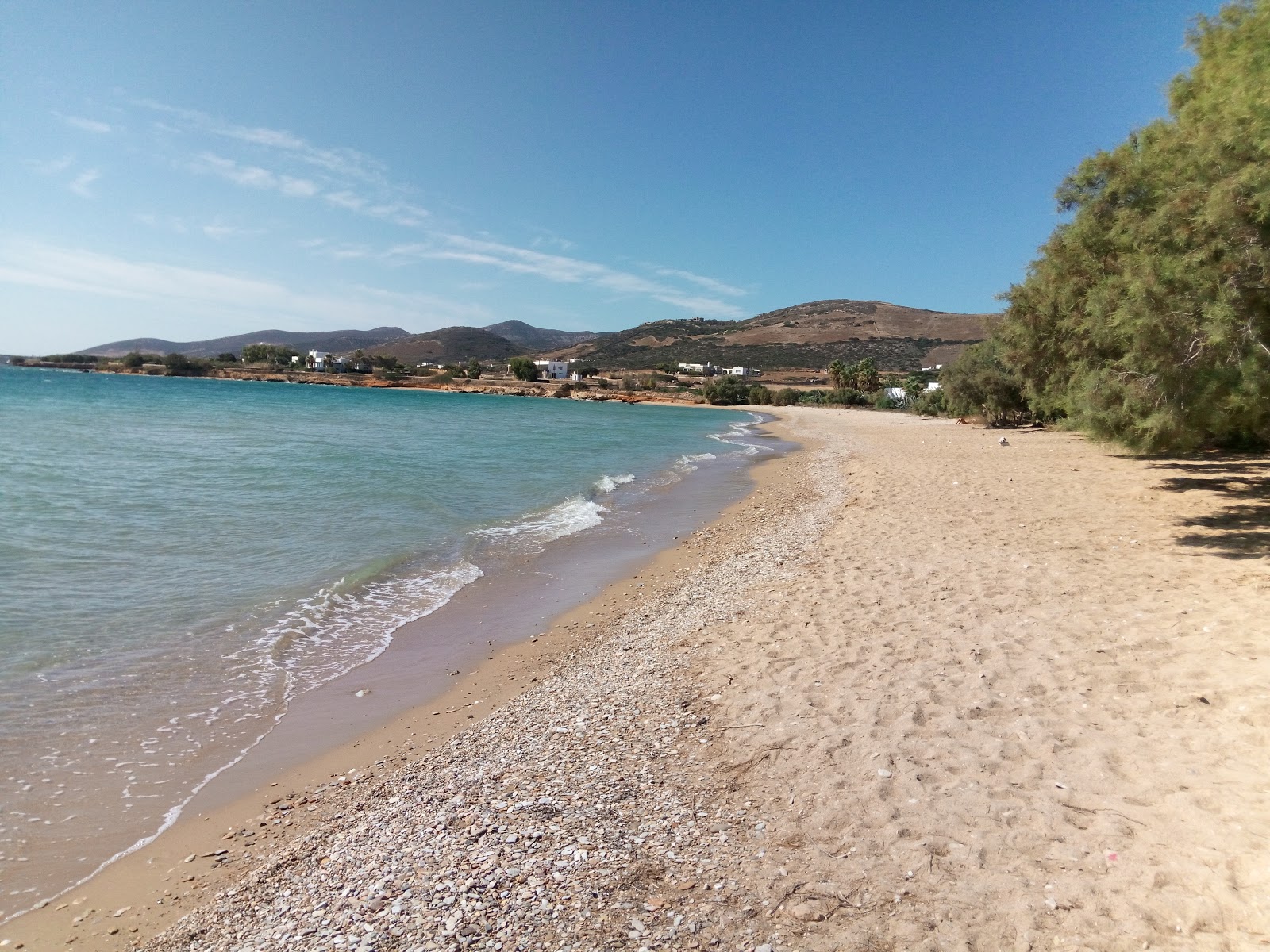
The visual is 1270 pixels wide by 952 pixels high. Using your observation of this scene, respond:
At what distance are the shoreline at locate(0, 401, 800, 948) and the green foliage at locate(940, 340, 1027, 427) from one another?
3359cm

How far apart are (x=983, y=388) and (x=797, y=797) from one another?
125ft

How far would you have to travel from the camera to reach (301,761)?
214 inches

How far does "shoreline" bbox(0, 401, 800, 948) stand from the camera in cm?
382

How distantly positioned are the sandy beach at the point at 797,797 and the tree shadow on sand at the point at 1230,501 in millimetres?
1310

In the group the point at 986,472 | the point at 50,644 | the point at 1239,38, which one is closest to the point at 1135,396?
the point at 1239,38

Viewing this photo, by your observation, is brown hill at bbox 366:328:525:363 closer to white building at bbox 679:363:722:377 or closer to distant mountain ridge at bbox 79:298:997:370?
distant mountain ridge at bbox 79:298:997:370

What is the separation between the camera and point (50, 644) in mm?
7316

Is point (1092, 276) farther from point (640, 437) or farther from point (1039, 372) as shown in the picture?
point (640, 437)

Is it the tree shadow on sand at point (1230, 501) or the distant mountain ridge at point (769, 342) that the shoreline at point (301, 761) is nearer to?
the tree shadow on sand at point (1230, 501)

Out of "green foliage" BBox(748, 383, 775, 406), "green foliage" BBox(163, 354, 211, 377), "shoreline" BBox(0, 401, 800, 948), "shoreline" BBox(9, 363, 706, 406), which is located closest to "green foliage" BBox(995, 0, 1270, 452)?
"shoreline" BBox(0, 401, 800, 948)

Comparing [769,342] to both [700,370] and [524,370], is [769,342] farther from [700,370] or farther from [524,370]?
[524,370]

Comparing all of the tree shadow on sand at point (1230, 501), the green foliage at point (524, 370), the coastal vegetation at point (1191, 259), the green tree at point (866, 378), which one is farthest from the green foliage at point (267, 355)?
the coastal vegetation at point (1191, 259)

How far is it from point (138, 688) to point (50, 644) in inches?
70.1

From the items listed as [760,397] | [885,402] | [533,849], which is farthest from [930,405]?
[533,849]
